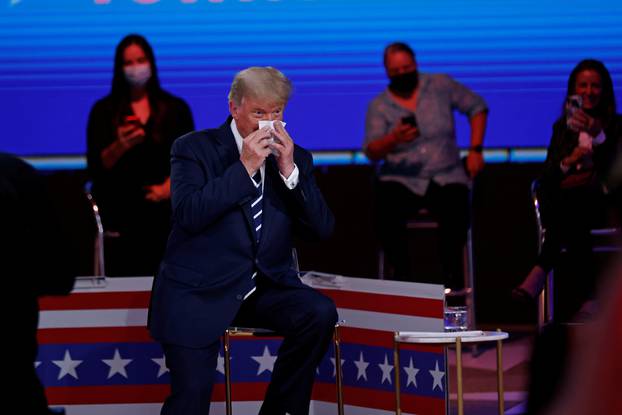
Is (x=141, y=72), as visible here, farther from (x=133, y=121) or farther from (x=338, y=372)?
(x=338, y=372)

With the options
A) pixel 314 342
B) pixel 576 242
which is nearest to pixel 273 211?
pixel 314 342

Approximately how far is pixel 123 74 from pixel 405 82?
1448 mm

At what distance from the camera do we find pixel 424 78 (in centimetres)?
599

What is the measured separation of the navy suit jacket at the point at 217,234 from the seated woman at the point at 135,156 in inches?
62.8

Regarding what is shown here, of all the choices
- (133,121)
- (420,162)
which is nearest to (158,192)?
(133,121)

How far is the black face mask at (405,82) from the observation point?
5.94 m

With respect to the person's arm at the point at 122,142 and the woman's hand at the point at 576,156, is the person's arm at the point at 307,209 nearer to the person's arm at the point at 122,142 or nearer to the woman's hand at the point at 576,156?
the person's arm at the point at 122,142

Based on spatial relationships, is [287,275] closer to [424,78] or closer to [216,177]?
[216,177]

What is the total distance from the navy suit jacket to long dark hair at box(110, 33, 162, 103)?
5.52 feet

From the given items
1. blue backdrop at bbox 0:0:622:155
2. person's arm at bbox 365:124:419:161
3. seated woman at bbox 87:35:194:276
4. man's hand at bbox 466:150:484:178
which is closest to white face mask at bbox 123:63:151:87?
seated woman at bbox 87:35:194:276

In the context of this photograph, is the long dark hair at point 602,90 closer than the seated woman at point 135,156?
No

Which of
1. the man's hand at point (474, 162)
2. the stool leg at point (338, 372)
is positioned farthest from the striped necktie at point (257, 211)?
the man's hand at point (474, 162)

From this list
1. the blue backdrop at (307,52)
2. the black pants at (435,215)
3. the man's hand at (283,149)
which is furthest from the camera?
the blue backdrop at (307,52)

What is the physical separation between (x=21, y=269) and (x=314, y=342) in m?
1.42
